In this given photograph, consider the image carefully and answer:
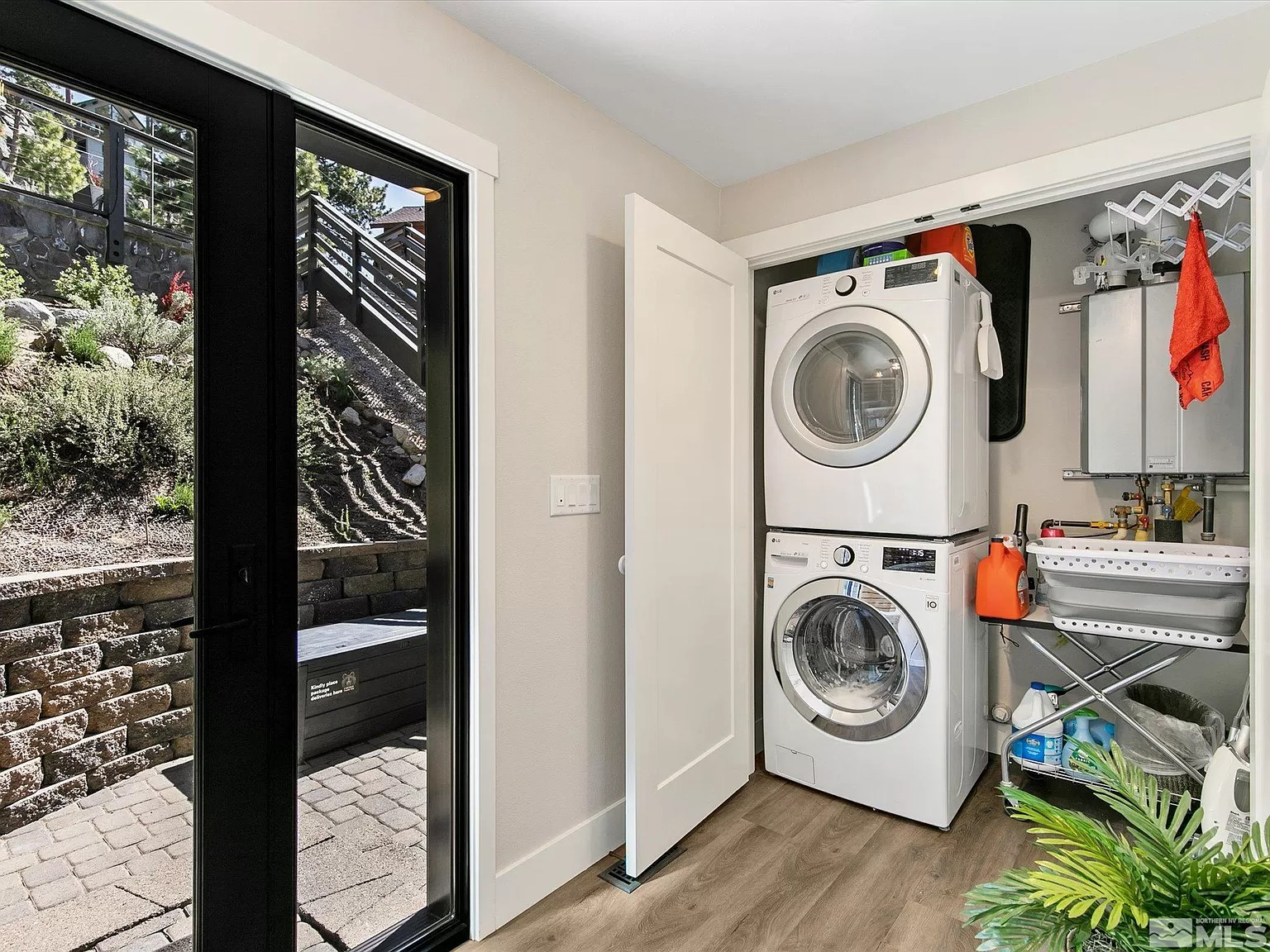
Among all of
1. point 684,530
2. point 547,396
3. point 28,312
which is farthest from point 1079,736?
point 28,312

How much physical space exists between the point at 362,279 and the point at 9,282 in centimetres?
64

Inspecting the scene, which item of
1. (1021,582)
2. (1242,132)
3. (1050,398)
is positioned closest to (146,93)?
(1242,132)

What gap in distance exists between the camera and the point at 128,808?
1229mm

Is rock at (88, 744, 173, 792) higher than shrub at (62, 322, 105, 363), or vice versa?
shrub at (62, 322, 105, 363)

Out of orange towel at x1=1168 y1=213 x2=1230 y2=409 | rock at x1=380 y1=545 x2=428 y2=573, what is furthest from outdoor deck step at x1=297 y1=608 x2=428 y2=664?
orange towel at x1=1168 y1=213 x2=1230 y2=409

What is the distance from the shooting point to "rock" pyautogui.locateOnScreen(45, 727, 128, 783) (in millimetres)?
1138

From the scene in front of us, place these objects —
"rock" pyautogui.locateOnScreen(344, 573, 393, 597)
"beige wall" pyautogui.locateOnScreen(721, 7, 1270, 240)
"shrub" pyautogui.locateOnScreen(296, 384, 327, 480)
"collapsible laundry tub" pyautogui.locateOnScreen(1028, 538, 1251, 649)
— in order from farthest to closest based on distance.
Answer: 1. "collapsible laundry tub" pyautogui.locateOnScreen(1028, 538, 1251, 649)
2. "beige wall" pyautogui.locateOnScreen(721, 7, 1270, 240)
3. "rock" pyautogui.locateOnScreen(344, 573, 393, 597)
4. "shrub" pyautogui.locateOnScreen(296, 384, 327, 480)

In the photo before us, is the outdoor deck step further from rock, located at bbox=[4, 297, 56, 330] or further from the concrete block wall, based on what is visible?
rock, located at bbox=[4, 297, 56, 330]

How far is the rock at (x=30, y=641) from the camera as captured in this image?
1.08 metres

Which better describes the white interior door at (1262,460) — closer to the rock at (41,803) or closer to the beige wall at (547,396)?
the beige wall at (547,396)

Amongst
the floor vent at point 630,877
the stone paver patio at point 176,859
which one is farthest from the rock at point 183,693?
the floor vent at point 630,877

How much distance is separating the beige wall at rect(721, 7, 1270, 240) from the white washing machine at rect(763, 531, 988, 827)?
1190mm

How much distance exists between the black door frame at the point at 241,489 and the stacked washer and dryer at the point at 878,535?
170cm

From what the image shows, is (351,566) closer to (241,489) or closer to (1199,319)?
(241,489)
